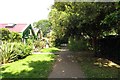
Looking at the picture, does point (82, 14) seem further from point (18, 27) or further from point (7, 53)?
point (18, 27)

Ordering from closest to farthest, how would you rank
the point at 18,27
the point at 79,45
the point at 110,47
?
the point at 110,47 → the point at 18,27 → the point at 79,45

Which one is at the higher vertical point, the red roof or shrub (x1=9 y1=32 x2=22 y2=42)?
the red roof

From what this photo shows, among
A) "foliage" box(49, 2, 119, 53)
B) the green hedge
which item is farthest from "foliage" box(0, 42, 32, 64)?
the green hedge

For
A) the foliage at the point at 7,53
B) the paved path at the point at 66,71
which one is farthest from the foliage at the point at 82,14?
the foliage at the point at 7,53

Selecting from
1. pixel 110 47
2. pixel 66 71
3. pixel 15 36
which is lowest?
pixel 66 71

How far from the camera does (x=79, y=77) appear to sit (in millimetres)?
10539

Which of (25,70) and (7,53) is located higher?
(7,53)

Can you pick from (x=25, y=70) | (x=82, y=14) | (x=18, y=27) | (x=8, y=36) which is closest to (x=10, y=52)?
(x=25, y=70)

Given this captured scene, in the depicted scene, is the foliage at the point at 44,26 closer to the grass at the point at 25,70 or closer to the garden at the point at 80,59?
the garden at the point at 80,59

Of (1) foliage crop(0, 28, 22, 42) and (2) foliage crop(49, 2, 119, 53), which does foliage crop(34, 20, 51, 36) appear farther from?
(2) foliage crop(49, 2, 119, 53)

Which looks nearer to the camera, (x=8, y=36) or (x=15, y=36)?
(x=8, y=36)

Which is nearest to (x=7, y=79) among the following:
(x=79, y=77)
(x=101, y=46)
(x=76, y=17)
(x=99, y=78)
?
(x=79, y=77)

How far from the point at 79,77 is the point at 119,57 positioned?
611cm

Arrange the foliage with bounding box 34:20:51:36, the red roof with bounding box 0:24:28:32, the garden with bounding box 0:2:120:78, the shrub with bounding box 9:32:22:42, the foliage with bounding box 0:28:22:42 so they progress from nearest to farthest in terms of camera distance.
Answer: the garden with bounding box 0:2:120:78
the foliage with bounding box 0:28:22:42
the shrub with bounding box 9:32:22:42
the red roof with bounding box 0:24:28:32
the foliage with bounding box 34:20:51:36
